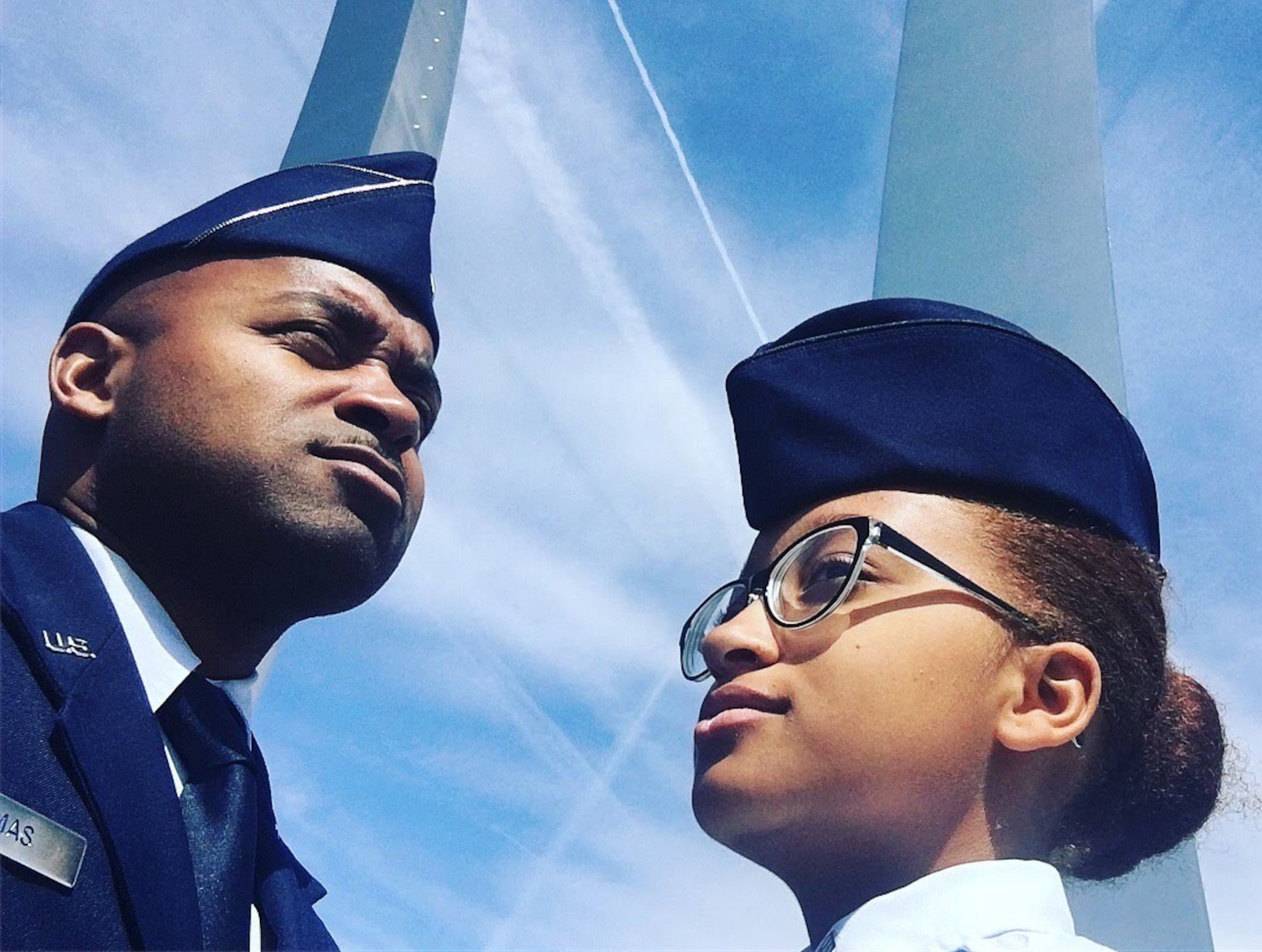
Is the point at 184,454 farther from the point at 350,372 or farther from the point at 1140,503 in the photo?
the point at 1140,503

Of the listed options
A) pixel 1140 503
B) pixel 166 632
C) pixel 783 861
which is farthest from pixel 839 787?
pixel 166 632

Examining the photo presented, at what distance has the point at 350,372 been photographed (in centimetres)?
196

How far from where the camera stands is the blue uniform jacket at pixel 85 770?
1.35 metres

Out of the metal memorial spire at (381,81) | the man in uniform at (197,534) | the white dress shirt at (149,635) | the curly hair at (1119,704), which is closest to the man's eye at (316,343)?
the man in uniform at (197,534)

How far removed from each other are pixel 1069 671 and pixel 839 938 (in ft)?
1.42

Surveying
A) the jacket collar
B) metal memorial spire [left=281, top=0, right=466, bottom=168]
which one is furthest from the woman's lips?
metal memorial spire [left=281, top=0, right=466, bottom=168]

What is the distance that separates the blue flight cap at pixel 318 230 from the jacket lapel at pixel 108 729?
1.86 feet

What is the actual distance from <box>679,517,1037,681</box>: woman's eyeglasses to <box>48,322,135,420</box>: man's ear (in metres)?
1.00

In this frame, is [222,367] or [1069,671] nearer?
[1069,671]

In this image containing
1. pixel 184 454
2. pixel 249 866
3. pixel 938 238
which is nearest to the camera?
pixel 249 866

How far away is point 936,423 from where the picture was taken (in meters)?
1.64

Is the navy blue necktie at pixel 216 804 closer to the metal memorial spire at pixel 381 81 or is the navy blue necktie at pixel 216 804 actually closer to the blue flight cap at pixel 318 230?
the blue flight cap at pixel 318 230

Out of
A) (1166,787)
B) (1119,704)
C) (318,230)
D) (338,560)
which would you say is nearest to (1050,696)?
(1119,704)

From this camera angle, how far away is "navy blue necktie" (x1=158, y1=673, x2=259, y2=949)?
5.06 ft
